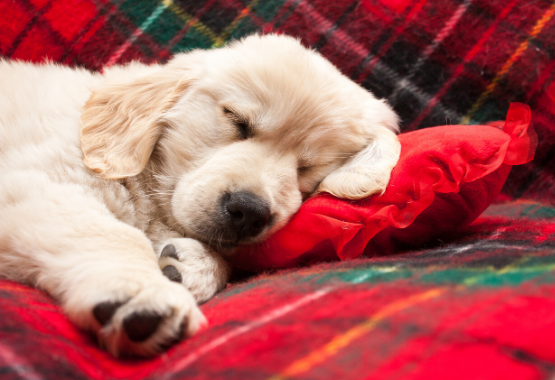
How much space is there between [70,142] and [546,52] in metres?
2.52

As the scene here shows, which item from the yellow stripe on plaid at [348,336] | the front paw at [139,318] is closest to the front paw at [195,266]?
the front paw at [139,318]

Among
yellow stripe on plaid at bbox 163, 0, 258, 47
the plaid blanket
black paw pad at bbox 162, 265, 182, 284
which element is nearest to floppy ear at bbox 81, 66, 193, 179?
black paw pad at bbox 162, 265, 182, 284

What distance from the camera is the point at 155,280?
1.11 m

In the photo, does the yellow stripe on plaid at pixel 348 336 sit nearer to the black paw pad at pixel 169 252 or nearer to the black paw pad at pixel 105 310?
the black paw pad at pixel 105 310

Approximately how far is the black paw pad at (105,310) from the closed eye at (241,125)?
0.92 meters

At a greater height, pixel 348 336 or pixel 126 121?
pixel 348 336

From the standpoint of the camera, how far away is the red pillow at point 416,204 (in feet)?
4.76

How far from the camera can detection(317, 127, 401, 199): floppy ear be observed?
1577mm

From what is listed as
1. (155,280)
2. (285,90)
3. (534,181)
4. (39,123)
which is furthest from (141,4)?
(534,181)

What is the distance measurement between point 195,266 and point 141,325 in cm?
46

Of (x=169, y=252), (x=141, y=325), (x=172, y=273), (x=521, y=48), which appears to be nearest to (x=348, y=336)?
(x=141, y=325)

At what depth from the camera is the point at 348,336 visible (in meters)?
0.84

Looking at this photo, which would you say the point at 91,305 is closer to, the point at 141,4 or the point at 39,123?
the point at 39,123

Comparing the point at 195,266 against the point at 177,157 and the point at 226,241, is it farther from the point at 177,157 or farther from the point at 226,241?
the point at 177,157
